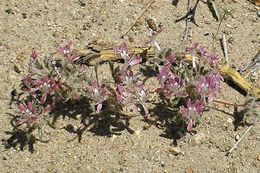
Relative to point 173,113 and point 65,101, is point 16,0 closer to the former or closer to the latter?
point 65,101

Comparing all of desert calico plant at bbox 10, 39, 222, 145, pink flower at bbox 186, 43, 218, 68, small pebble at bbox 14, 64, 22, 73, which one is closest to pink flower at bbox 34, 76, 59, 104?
desert calico plant at bbox 10, 39, 222, 145

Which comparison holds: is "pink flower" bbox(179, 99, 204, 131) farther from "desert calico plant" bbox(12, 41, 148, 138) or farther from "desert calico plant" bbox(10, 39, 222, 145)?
"desert calico plant" bbox(12, 41, 148, 138)

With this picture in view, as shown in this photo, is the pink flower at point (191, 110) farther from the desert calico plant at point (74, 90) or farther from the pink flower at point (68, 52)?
the pink flower at point (68, 52)

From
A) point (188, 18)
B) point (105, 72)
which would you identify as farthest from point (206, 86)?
point (188, 18)

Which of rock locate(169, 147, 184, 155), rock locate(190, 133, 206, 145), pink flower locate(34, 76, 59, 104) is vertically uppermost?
pink flower locate(34, 76, 59, 104)

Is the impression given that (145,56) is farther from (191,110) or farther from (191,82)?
(191,110)

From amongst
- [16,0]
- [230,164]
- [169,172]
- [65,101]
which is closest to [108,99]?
[65,101]

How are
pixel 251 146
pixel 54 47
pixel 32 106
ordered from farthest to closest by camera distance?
pixel 54 47
pixel 251 146
pixel 32 106
